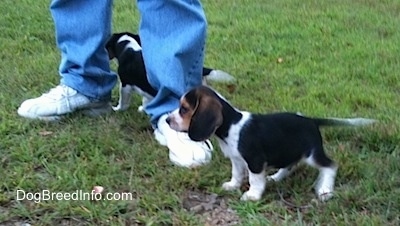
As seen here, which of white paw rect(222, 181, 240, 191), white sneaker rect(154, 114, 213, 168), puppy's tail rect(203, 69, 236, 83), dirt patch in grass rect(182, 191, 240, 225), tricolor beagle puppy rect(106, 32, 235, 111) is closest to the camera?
dirt patch in grass rect(182, 191, 240, 225)

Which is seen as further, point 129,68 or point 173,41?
point 129,68

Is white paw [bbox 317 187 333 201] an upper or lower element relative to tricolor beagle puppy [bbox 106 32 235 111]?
upper

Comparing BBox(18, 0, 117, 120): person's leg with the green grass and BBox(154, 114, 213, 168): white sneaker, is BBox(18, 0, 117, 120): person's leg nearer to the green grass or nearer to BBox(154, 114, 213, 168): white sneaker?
the green grass

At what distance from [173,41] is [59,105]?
698 millimetres

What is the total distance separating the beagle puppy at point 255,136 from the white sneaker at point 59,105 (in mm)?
1053

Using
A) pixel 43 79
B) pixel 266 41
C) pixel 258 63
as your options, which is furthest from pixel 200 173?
pixel 266 41

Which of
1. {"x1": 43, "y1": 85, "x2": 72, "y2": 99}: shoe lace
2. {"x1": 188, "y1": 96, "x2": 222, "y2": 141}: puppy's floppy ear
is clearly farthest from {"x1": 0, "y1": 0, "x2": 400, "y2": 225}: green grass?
{"x1": 188, "y1": 96, "x2": 222, "y2": 141}: puppy's floppy ear

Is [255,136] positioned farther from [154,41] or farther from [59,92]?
[59,92]

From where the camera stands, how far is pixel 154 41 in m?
3.73

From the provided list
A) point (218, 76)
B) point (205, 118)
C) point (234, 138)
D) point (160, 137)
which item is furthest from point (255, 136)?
point (218, 76)

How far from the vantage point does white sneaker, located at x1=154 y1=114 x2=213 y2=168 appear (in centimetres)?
345

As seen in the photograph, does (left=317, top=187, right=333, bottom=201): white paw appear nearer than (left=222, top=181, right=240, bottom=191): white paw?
A: Yes

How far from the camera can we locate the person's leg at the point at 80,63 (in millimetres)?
4027

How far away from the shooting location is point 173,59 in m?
3.66
